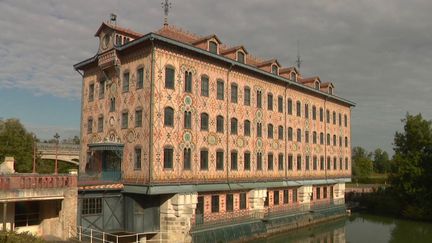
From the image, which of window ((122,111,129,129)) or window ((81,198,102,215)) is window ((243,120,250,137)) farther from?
window ((81,198,102,215))

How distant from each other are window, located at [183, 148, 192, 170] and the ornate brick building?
3.5 inches

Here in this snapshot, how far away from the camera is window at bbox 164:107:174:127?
2422 cm

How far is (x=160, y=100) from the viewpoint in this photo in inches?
941

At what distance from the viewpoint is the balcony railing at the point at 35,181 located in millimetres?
18984

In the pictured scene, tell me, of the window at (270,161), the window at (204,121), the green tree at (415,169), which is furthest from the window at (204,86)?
the green tree at (415,169)

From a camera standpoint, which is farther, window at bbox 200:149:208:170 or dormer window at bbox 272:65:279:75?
dormer window at bbox 272:65:279:75

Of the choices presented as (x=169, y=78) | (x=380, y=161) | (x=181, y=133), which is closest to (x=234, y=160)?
(x=181, y=133)

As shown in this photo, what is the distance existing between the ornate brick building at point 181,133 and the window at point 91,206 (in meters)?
0.06

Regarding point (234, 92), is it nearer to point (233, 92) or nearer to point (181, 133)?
point (233, 92)

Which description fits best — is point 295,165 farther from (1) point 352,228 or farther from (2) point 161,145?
(2) point 161,145

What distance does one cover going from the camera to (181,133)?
24953 mm

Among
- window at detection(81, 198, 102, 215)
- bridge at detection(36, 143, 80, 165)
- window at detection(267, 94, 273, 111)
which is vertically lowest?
window at detection(81, 198, 102, 215)

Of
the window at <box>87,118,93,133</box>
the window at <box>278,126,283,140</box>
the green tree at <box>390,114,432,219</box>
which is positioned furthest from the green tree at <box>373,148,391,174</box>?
the window at <box>87,118,93,133</box>

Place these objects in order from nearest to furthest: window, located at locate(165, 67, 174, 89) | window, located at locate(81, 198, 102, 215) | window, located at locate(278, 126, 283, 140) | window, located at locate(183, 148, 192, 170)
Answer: window, located at locate(81, 198, 102, 215)
window, located at locate(165, 67, 174, 89)
window, located at locate(183, 148, 192, 170)
window, located at locate(278, 126, 283, 140)
